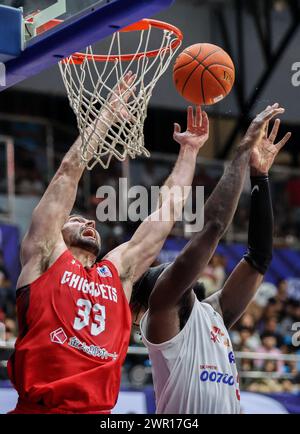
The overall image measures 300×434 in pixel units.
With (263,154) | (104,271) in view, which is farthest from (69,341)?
(263,154)

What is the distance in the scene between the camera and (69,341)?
4723 millimetres

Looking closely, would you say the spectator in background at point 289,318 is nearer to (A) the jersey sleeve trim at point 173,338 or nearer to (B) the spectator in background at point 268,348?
(B) the spectator in background at point 268,348

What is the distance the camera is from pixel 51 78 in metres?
14.1

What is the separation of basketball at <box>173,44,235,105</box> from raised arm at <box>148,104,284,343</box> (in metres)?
0.46

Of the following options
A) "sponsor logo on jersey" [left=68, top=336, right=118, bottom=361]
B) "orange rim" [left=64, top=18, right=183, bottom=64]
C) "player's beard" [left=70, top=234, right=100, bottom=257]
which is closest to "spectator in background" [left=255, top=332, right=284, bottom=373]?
"orange rim" [left=64, top=18, right=183, bottom=64]

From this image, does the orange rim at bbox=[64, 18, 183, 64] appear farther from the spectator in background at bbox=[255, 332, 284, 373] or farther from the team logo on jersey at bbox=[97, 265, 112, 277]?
the spectator in background at bbox=[255, 332, 284, 373]

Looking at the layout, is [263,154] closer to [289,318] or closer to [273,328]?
[273,328]

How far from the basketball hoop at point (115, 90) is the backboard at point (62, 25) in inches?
13.2

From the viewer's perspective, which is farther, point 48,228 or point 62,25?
point 62,25

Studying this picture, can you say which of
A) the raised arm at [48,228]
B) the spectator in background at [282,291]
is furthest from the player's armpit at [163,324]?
the spectator in background at [282,291]

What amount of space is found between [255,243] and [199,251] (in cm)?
67

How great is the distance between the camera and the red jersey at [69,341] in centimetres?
462

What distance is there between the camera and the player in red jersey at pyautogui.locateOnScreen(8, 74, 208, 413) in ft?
15.2
